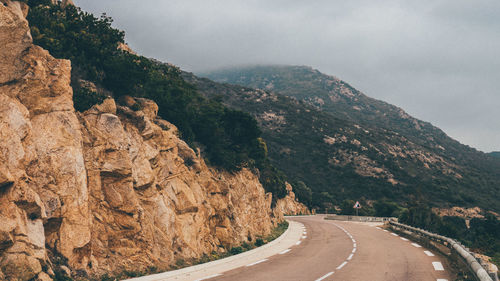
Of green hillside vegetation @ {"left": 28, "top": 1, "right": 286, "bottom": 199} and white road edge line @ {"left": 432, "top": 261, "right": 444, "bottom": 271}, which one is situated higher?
green hillside vegetation @ {"left": 28, "top": 1, "right": 286, "bottom": 199}

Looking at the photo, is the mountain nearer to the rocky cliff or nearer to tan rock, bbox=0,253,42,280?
the rocky cliff

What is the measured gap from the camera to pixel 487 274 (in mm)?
8859

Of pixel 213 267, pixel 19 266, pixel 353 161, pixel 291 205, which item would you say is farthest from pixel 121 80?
pixel 353 161

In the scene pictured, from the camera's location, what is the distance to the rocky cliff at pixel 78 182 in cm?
998

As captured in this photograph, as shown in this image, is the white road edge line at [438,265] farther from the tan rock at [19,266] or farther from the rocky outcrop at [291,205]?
the rocky outcrop at [291,205]

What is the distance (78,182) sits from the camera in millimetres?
11961

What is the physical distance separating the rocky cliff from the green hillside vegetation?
4.69 ft

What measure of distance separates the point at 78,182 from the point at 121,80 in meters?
7.84

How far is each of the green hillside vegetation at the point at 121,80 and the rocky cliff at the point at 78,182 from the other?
56.3 inches

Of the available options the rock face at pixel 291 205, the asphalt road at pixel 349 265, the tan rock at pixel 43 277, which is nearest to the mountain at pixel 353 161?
the rock face at pixel 291 205

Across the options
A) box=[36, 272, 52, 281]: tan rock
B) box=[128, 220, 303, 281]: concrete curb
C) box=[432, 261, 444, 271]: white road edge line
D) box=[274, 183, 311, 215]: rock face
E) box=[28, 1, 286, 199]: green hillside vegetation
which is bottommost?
box=[274, 183, 311, 215]: rock face

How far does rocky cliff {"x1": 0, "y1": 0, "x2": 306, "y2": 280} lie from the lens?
393 inches

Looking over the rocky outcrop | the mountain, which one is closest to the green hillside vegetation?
the rocky outcrop

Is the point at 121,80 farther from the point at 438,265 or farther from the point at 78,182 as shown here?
the point at 438,265
